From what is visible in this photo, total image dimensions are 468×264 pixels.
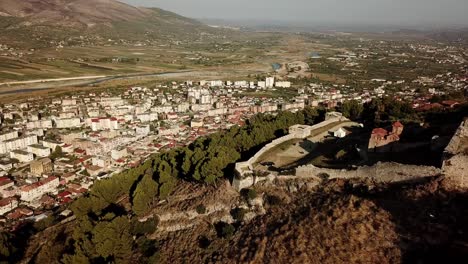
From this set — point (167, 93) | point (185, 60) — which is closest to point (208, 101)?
point (167, 93)

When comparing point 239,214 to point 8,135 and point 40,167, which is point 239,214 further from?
point 8,135

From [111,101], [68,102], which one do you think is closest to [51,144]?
[111,101]

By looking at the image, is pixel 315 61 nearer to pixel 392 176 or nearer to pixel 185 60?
pixel 185 60

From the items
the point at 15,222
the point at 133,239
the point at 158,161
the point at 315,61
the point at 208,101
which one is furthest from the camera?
the point at 315,61

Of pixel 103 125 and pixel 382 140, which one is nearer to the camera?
pixel 382 140

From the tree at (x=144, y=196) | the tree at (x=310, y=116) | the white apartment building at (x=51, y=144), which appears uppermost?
the tree at (x=310, y=116)

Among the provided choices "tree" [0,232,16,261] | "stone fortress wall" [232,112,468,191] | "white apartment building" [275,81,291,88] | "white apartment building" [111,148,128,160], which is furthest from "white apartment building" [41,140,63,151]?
"white apartment building" [275,81,291,88]

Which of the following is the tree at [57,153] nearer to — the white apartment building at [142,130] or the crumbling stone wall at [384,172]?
the white apartment building at [142,130]

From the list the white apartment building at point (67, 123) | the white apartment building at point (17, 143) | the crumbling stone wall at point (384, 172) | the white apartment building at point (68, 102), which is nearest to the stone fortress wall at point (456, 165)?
the crumbling stone wall at point (384, 172)

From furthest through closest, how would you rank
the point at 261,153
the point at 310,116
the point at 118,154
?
the point at 118,154 → the point at 310,116 → the point at 261,153

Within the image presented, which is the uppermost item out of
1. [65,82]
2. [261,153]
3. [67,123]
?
[261,153]

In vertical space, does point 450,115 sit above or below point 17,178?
above
